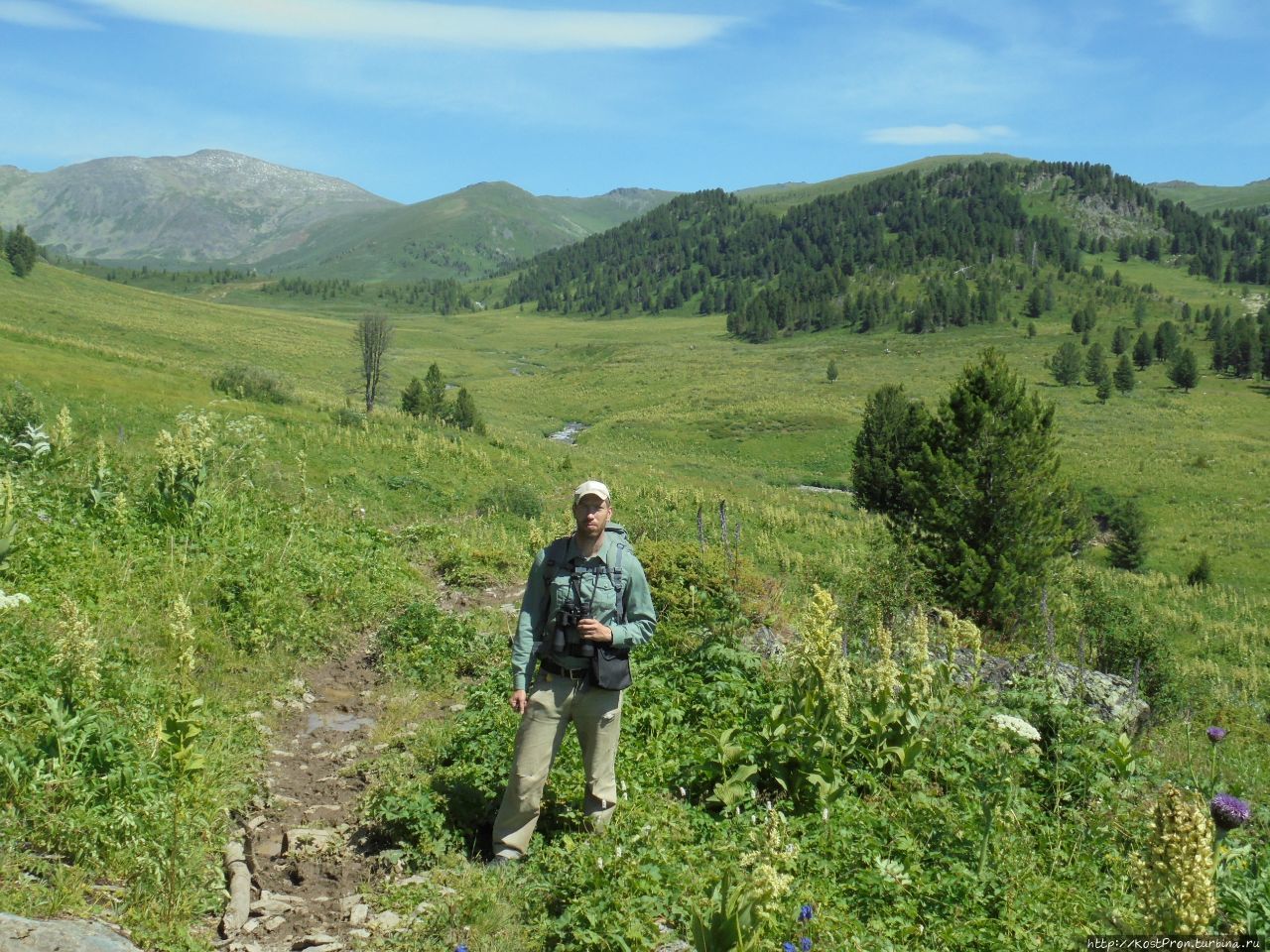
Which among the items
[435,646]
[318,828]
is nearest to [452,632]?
[435,646]

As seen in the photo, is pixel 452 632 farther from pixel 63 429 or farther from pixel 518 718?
pixel 63 429

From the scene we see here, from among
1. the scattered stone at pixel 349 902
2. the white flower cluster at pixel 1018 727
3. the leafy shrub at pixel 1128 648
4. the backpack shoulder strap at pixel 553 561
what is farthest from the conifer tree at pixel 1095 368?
the scattered stone at pixel 349 902

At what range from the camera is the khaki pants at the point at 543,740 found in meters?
5.79

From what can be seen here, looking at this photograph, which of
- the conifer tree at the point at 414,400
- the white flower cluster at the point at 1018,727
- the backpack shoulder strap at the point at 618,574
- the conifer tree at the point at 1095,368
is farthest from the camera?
the conifer tree at the point at 1095,368

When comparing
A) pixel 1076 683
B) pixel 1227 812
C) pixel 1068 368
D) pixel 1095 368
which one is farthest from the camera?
pixel 1095 368

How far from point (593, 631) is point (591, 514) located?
750 mm

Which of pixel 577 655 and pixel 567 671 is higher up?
pixel 577 655

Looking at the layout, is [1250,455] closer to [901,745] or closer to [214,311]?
[901,745]

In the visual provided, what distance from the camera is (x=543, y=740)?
19.1ft

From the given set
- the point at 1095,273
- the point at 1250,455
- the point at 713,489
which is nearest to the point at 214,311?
the point at 713,489

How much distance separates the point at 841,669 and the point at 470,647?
5.12 m

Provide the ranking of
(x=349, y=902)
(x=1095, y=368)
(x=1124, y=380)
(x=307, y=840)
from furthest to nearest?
(x=1095, y=368) → (x=1124, y=380) → (x=307, y=840) → (x=349, y=902)

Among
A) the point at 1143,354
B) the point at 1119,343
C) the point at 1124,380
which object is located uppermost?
the point at 1119,343

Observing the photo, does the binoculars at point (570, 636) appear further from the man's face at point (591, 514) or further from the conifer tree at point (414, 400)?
the conifer tree at point (414, 400)
